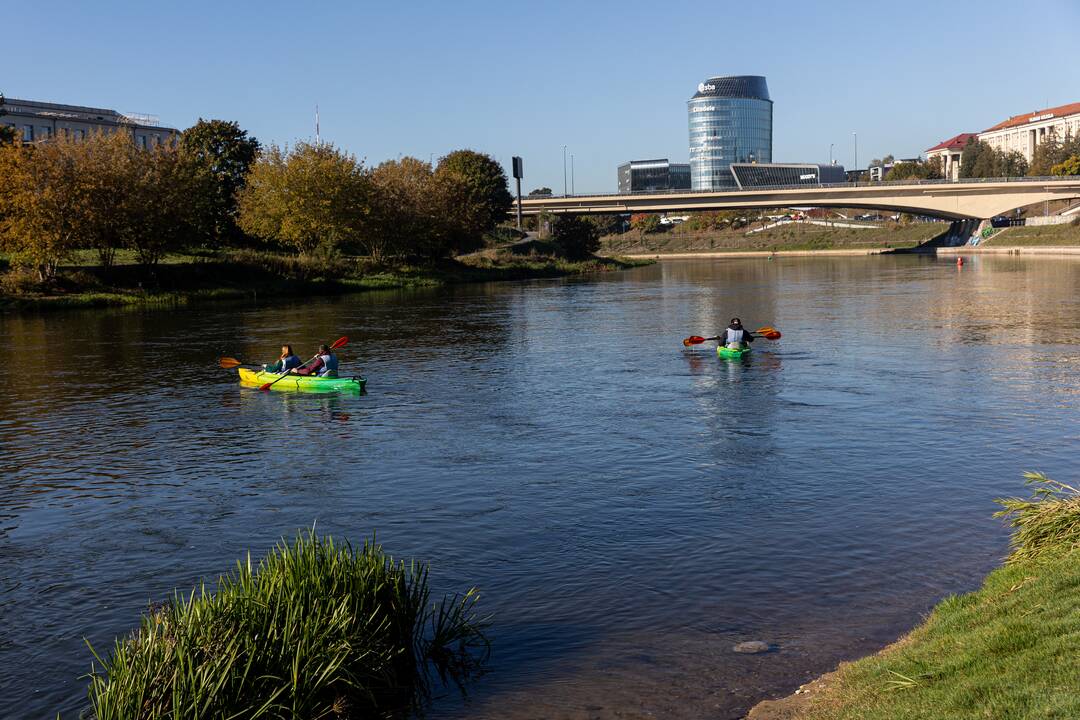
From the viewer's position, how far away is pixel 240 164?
343 ft

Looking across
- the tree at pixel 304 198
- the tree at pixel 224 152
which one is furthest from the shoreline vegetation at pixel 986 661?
the tree at pixel 224 152

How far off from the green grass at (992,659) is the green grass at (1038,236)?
379ft

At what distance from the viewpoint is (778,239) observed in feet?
583

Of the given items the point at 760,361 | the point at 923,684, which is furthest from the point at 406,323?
the point at 923,684

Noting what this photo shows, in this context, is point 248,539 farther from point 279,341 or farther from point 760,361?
point 279,341

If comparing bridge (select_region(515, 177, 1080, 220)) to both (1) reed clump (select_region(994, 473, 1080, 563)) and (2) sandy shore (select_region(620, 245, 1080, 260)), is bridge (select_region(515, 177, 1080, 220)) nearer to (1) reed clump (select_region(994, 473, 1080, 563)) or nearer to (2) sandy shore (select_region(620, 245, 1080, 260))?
(2) sandy shore (select_region(620, 245, 1080, 260))

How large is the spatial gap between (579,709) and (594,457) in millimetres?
11876

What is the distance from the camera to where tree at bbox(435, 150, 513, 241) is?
116 metres

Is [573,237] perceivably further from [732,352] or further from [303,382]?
[303,382]

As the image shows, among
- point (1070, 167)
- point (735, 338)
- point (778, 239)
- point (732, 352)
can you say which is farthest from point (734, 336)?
point (778, 239)

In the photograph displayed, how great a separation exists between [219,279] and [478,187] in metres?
56.6

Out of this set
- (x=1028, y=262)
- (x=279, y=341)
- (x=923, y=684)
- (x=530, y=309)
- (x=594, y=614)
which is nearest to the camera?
(x=923, y=684)

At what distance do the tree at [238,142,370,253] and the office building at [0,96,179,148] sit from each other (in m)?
42.0

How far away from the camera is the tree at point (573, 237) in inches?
5108
